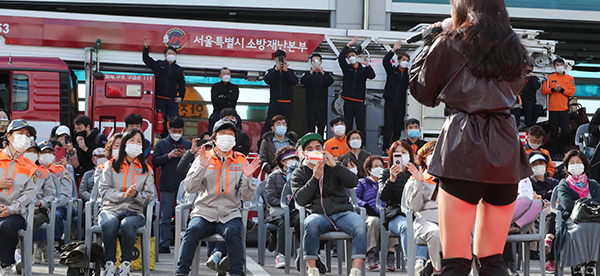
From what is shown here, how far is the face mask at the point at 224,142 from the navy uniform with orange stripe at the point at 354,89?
17.3ft

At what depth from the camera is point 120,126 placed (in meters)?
10.8

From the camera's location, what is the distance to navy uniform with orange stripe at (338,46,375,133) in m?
11.2

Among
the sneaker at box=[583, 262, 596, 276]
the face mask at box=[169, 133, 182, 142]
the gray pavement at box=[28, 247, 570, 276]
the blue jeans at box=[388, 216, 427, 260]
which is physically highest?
the face mask at box=[169, 133, 182, 142]

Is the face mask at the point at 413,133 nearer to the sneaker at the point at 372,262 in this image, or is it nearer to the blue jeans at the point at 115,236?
the sneaker at the point at 372,262

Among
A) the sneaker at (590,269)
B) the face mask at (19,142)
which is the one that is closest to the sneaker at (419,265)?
the sneaker at (590,269)

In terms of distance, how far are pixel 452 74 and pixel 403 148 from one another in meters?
4.38

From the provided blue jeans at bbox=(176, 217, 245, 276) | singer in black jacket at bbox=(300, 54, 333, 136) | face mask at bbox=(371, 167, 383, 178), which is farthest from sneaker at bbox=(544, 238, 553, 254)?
singer in black jacket at bbox=(300, 54, 333, 136)

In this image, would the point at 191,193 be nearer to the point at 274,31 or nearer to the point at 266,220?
the point at 266,220

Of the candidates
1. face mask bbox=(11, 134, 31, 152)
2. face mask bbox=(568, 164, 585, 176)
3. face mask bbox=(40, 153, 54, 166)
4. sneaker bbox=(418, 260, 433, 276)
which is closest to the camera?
sneaker bbox=(418, 260, 433, 276)

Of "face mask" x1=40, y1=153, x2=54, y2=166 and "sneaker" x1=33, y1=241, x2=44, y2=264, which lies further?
"face mask" x1=40, y1=153, x2=54, y2=166

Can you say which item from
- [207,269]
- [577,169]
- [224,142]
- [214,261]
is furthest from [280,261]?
[577,169]

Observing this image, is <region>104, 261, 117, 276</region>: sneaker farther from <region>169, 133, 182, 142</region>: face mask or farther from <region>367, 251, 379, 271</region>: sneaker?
<region>169, 133, 182, 142</region>: face mask

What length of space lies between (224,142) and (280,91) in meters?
4.96

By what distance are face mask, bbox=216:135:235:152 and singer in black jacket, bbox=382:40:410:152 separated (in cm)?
580
